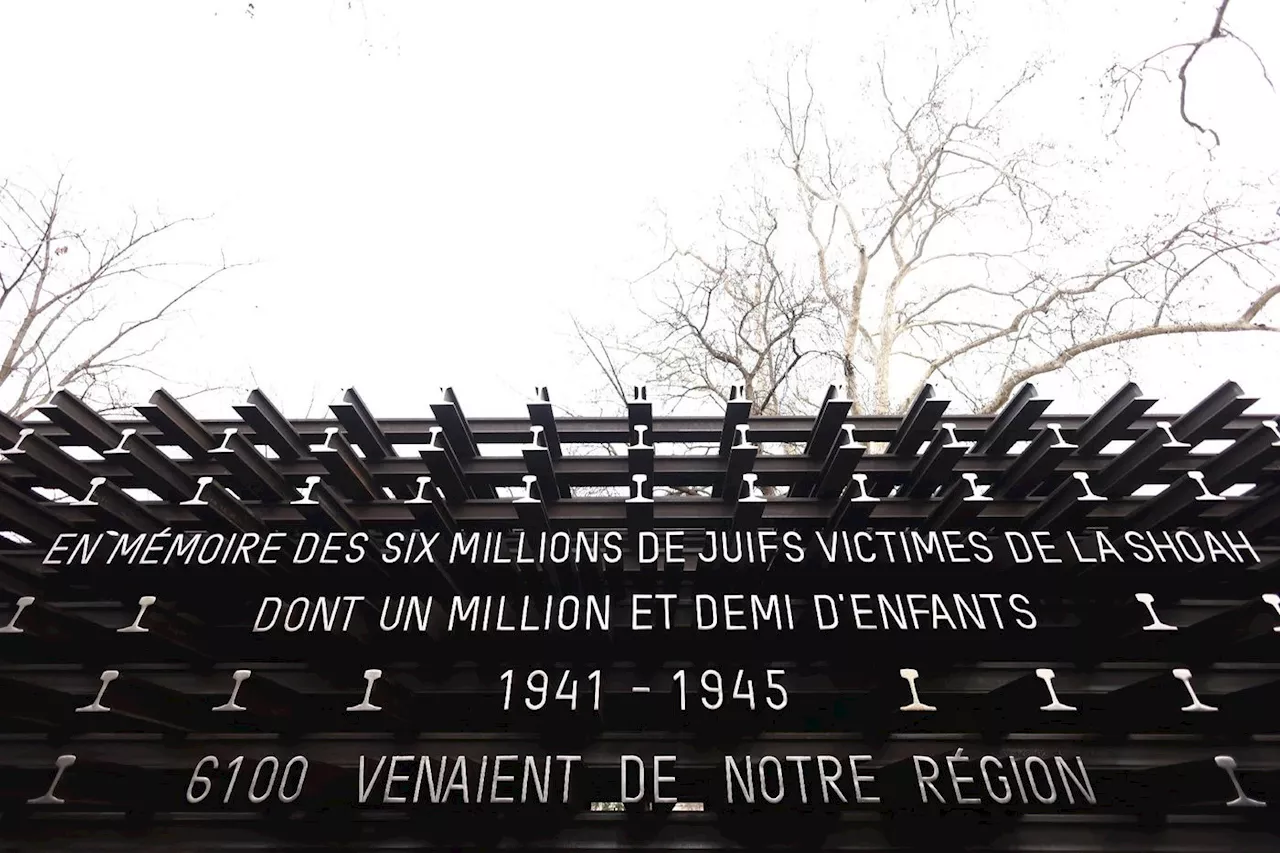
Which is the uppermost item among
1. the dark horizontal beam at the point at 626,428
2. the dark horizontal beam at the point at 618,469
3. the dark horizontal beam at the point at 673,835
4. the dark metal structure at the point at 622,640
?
the dark horizontal beam at the point at 626,428

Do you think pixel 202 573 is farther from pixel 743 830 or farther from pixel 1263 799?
pixel 1263 799

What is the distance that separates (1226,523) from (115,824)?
5.34 m

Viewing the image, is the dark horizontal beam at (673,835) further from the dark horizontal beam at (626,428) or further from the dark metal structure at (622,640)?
the dark horizontal beam at (626,428)

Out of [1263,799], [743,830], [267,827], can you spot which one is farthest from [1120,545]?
[267,827]

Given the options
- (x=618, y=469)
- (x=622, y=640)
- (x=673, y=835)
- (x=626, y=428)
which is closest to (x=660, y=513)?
(x=618, y=469)

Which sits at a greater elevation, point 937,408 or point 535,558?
point 937,408

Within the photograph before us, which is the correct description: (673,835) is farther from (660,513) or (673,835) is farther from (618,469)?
(618,469)

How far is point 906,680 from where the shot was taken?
2365 mm

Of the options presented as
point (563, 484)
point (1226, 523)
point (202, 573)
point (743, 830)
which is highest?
point (563, 484)

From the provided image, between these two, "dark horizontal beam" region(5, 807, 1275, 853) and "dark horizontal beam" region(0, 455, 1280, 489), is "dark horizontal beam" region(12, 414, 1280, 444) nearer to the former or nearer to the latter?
"dark horizontal beam" region(0, 455, 1280, 489)

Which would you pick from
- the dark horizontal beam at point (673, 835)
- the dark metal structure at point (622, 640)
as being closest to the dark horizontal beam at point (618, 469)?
the dark metal structure at point (622, 640)

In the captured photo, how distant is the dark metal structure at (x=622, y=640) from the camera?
7.77 feet

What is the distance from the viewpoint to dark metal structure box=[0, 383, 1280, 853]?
2367mm

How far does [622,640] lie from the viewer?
2717 millimetres
